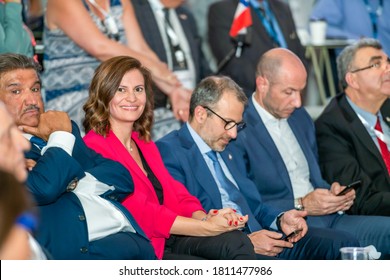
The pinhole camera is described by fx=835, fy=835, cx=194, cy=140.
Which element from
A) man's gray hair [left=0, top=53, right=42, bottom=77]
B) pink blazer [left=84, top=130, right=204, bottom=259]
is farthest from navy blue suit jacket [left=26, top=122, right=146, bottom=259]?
man's gray hair [left=0, top=53, right=42, bottom=77]

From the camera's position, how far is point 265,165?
4727 mm

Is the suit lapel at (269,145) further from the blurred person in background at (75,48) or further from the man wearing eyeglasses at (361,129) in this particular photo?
the blurred person in background at (75,48)

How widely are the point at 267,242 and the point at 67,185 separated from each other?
4.03 feet

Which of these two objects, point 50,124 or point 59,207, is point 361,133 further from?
point 59,207

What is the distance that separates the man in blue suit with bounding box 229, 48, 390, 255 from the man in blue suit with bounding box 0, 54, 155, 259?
115cm

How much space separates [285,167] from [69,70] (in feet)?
4.68

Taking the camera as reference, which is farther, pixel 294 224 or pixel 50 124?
pixel 294 224

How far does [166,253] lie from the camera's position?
12.8 feet

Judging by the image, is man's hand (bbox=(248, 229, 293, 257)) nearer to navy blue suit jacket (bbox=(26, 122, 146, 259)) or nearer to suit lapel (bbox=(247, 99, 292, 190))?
suit lapel (bbox=(247, 99, 292, 190))

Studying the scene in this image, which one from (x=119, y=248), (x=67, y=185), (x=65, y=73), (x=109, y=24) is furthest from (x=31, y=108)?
(x=109, y=24)

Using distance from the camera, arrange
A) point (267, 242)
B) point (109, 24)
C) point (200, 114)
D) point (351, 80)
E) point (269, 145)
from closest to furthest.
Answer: point (267, 242) → point (200, 114) → point (269, 145) → point (109, 24) → point (351, 80)

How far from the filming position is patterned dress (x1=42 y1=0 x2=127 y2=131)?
5.01 meters

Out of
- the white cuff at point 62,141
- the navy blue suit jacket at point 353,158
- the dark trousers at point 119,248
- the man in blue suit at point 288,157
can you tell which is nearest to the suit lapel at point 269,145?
the man in blue suit at point 288,157
